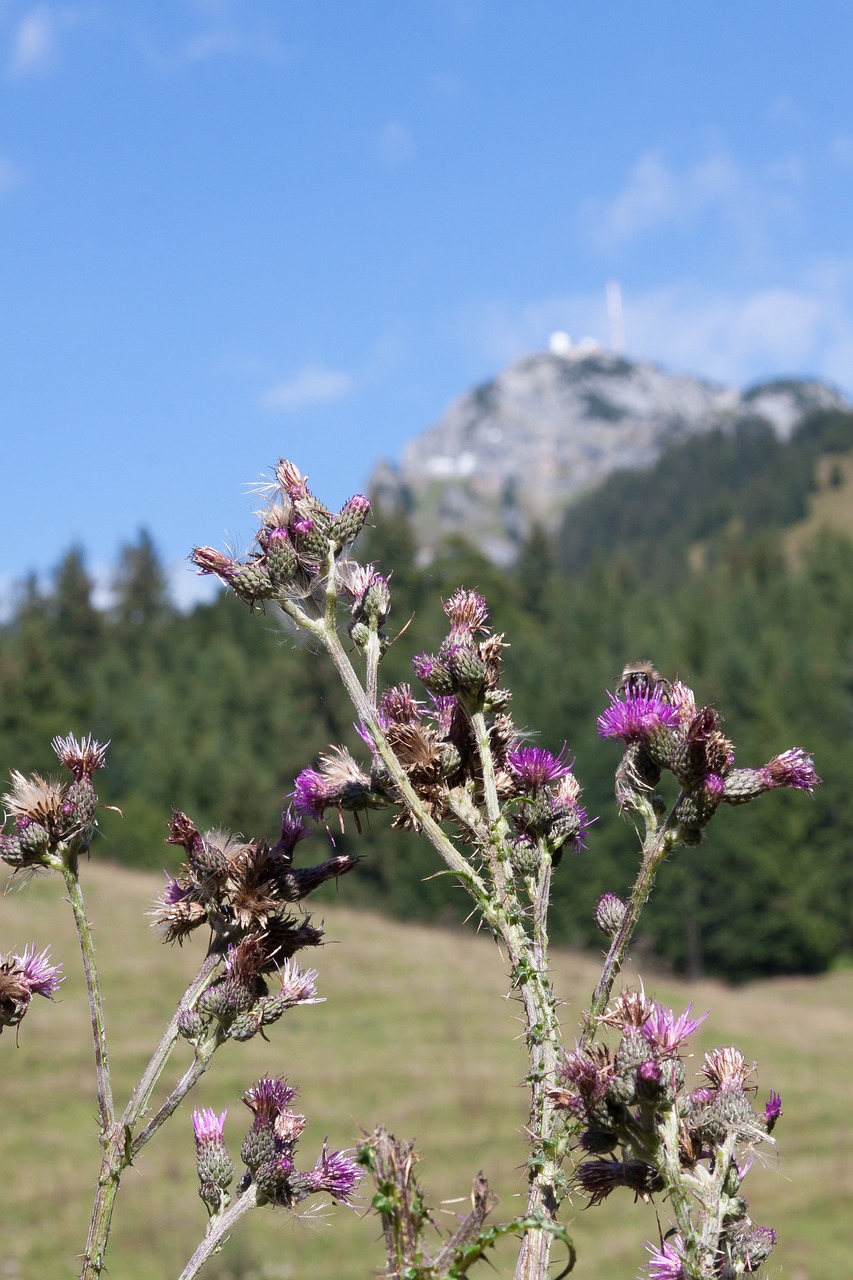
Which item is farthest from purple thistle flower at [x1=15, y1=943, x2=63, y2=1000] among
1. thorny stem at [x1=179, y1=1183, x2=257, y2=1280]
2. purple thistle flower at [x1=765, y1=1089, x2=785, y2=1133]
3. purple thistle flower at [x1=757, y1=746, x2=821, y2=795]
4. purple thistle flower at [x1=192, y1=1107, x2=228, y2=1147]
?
purple thistle flower at [x1=757, y1=746, x2=821, y2=795]

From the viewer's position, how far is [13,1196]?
2908 centimetres

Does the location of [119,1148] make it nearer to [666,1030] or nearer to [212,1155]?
[212,1155]

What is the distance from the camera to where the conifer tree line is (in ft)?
268

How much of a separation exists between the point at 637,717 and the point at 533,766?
0.76ft

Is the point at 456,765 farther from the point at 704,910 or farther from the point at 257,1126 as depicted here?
the point at 704,910

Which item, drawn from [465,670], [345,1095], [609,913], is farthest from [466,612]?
[345,1095]

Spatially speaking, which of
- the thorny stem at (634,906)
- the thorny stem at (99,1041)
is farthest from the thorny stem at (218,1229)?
the thorny stem at (634,906)

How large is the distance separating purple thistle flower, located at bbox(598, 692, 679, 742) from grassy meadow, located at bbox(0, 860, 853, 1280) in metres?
14.8

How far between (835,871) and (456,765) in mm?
89749

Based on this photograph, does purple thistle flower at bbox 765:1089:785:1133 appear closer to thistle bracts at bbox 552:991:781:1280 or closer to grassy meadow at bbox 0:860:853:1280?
thistle bracts at bbox 552:991:781:1280

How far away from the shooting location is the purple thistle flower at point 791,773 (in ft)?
8.09

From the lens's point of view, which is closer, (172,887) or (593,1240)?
(172,887)

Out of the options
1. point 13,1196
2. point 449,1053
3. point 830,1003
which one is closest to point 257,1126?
point 13,1196

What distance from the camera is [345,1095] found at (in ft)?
128
